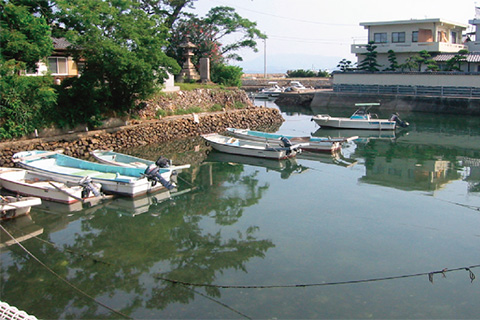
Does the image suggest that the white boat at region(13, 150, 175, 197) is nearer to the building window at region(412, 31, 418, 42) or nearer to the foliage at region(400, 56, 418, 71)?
the foliage at region(400, 56, 418, 71)

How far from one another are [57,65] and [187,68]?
1250 cm

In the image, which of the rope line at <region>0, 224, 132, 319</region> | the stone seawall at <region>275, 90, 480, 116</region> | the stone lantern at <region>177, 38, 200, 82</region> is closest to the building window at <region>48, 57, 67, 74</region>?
the stone lantern at <region>177, 38, 200, 82</region>

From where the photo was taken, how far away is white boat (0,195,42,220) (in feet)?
45.7

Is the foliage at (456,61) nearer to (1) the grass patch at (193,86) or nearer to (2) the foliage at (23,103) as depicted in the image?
(1) the grass patch at (193,86)

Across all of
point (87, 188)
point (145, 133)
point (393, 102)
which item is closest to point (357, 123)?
point (393, 102)

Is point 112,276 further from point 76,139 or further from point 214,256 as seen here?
point 76,139

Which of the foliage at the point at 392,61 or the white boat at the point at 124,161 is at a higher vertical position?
the foliage at the point at 392,61

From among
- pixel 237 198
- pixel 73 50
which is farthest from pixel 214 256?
pixel 73 50

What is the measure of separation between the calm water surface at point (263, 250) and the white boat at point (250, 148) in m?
2.40

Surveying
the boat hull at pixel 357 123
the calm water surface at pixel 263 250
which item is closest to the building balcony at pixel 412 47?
the boat hull at pixel 357 123

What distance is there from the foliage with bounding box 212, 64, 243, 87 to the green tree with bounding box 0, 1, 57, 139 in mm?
19420

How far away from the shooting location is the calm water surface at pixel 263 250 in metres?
9.78

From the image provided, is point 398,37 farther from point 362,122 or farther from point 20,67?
point 20,67

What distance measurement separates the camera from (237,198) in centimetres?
1728
